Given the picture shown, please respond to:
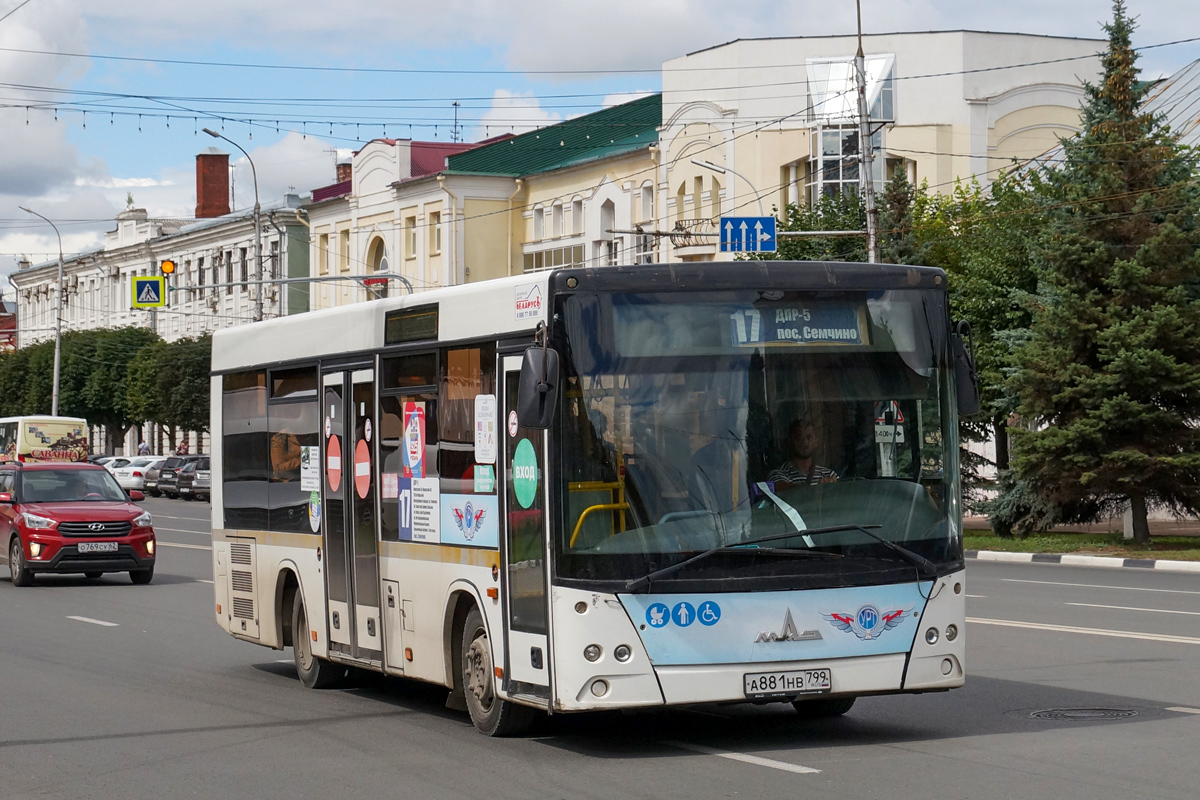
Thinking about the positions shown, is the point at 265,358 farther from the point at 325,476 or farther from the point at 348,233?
the point at 348,233

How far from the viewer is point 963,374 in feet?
30.8

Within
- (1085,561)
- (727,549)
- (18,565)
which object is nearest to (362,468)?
(727,549)

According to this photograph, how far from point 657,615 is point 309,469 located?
4213 millimetres

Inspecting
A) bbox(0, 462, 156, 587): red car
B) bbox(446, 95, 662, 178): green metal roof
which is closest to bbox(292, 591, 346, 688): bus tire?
bbox(0, 462, 156, 587): red car

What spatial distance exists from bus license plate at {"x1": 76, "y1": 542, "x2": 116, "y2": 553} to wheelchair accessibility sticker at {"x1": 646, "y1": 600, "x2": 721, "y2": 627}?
16108 millimetres

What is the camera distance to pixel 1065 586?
2109cm

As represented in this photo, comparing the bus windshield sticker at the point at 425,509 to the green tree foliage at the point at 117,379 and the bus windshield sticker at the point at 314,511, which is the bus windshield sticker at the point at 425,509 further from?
the green tree foliage at the point at 117,379

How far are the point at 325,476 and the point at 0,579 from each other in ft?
49.0

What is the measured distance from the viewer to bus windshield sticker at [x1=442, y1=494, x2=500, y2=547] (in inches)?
374

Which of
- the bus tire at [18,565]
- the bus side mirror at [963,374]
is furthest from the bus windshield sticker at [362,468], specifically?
the bus tire at [18,565]

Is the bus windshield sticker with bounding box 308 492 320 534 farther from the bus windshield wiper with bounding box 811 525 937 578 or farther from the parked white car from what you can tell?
the parked white car

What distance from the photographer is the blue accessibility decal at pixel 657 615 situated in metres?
8.61

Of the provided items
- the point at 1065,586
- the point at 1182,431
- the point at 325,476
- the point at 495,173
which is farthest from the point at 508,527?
the point at 495,173

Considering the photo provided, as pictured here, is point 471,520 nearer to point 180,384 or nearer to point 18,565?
point 18,565
